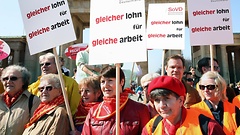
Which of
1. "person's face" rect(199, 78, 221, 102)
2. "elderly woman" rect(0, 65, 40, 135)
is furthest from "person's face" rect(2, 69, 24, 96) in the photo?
"person's face" rect(199, 78, 221, 102)

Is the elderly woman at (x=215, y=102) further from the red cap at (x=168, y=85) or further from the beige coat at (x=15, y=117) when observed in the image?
the beige coat at (x=15, y=117)

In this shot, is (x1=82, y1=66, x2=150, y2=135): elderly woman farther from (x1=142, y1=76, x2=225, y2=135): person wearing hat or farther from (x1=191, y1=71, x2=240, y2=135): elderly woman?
(x1=191, y1=71, x2=240, y2=135): elderly woman

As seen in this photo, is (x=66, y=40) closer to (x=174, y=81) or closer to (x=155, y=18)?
(x=174, y=81)

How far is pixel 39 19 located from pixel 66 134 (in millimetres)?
1703

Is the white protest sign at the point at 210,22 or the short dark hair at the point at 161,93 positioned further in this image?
the white protest sign at the point at 210,22

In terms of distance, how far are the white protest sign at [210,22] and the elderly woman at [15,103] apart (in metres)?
2.97

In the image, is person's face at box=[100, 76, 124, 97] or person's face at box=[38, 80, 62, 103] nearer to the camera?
person's face at box=[100, 76, 124, 97]

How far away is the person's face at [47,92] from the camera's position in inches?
144

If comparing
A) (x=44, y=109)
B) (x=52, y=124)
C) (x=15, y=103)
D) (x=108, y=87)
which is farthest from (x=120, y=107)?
(x=15, y=103)

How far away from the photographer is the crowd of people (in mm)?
2535

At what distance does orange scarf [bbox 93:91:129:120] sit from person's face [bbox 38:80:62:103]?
81cm

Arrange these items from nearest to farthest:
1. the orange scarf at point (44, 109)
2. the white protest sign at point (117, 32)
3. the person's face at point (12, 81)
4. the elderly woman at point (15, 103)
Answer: the white protest sign at point (117, 32)
the orange scarf at point (44, 109)
the elderly woman at point (15, 103)
the person's face at point (12, 81)

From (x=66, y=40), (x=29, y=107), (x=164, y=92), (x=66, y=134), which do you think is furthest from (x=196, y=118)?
(x=29, y=107)

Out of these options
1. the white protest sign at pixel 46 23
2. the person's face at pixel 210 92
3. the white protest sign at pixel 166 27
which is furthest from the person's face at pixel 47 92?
the white protest sign at pixel 166 27
